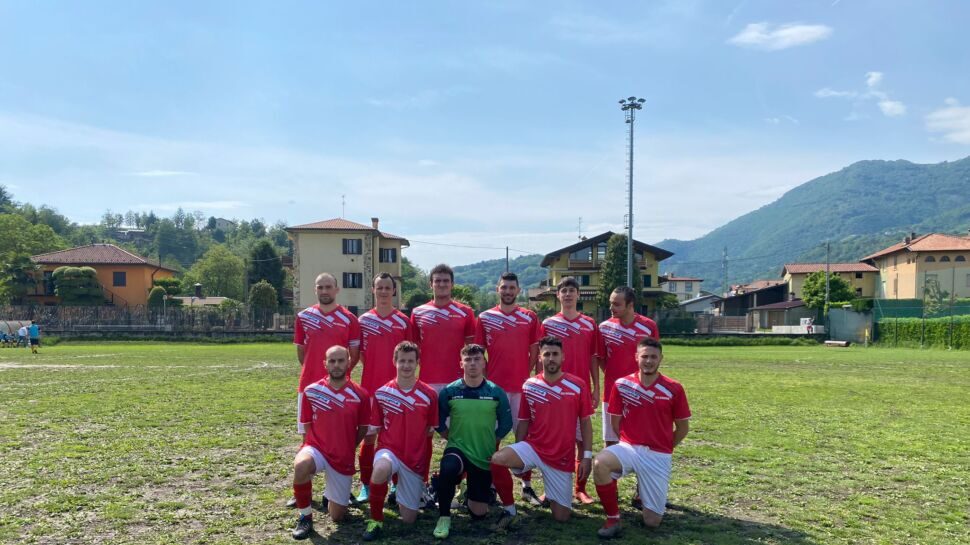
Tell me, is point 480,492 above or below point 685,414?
below

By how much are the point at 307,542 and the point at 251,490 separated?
1637 mm

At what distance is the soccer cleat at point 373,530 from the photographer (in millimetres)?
5047

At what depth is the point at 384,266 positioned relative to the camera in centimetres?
5528

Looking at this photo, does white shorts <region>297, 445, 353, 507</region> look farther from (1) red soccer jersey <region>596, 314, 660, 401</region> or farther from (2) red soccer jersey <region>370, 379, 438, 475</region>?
(1) red soccer jersey <region>596, 314, 660, 401</region>

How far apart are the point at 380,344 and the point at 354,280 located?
1853 inches

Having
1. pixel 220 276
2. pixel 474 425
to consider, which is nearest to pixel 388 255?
pixel 220 276

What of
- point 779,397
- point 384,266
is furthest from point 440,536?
point 384,266

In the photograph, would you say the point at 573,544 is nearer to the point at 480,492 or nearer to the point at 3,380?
the point at 480,492

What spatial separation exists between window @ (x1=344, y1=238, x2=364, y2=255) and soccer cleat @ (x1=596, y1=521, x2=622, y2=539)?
48.9m

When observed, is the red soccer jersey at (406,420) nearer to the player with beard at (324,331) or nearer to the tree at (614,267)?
the player with beard at (324,331)

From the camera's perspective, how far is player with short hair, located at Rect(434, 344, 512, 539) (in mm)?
5570

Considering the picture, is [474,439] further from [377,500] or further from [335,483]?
[335,483]

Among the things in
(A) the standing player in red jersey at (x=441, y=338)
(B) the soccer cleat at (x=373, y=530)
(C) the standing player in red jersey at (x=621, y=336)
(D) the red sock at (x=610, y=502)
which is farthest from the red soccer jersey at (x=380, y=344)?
(D) the red sock at (x=610, y=502)

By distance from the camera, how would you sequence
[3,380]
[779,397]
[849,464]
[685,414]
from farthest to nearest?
[3,380], [779,397], [849,464], [685,414]
